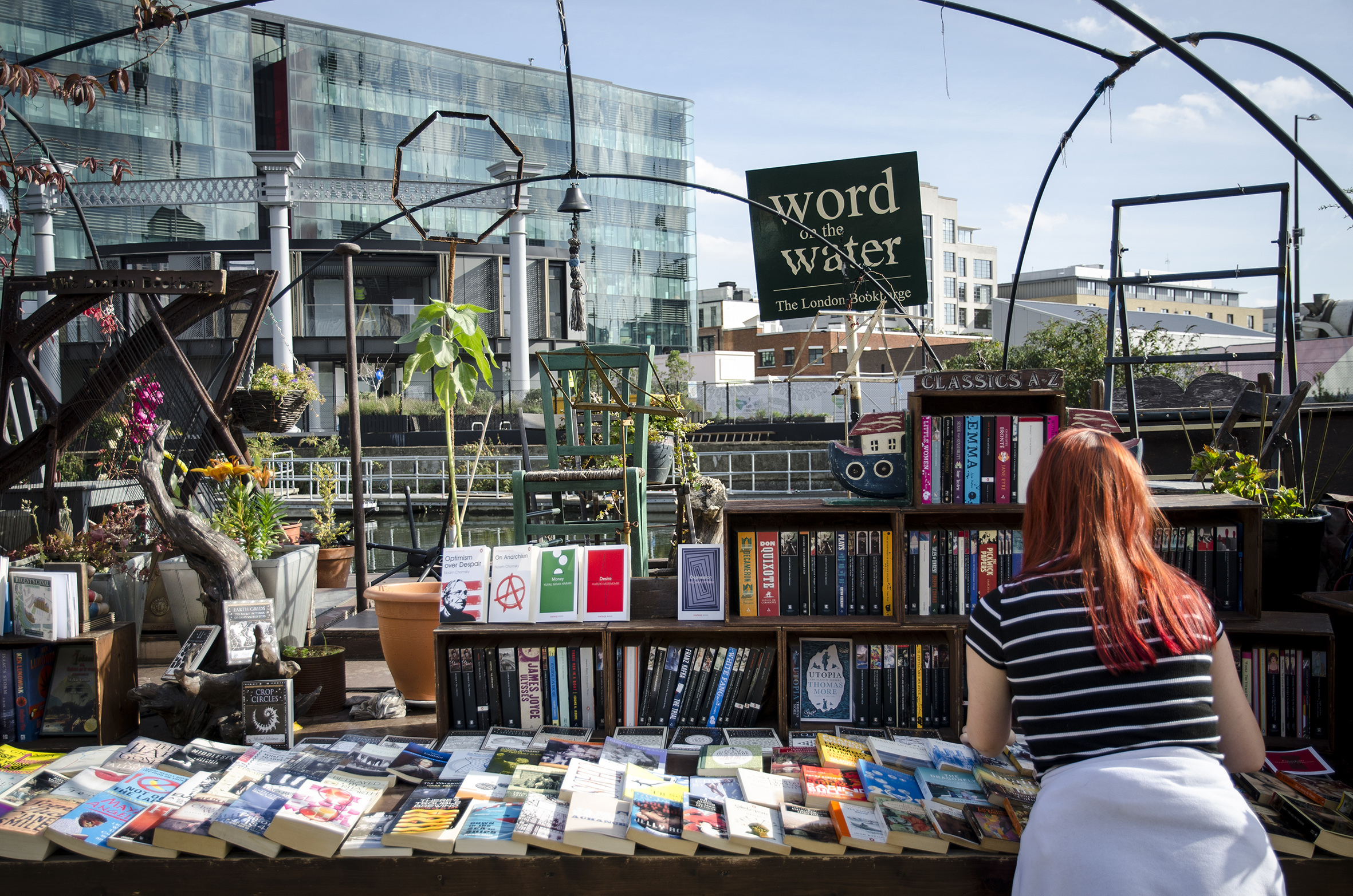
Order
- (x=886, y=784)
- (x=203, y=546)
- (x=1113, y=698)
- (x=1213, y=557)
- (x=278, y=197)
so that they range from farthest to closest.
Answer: (x=278, y=197) → (x=203, y=546) → (x=1213, y=557) → (x=886, y=784) → (x=1113, y=698)

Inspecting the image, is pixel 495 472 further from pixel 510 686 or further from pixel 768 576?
pixel 768 576

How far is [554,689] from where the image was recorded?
2.87m

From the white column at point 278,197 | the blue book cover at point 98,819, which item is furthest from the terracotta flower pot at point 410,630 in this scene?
the white column at point 278,197

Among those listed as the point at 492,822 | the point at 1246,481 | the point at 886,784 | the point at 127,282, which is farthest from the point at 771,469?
the point at 492,822

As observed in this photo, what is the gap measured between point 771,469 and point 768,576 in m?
13.2

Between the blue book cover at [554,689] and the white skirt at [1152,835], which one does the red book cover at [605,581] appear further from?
the white skirt at [1152,835]

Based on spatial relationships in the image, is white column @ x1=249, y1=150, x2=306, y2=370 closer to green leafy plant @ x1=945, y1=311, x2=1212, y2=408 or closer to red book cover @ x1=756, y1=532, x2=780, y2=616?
green leafy plant @ x1=945, y1=311, x2=1212, y2=408

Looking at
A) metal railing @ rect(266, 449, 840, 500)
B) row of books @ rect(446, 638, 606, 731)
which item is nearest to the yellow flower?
row of books @ rect(446, 638, 606, 731)

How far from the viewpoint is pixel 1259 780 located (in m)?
2.35

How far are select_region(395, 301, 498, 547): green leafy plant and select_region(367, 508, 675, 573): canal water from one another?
7.18m

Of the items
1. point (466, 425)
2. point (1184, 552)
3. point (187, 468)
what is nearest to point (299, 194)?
point (466, 425)

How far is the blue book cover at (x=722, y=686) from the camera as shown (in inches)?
111

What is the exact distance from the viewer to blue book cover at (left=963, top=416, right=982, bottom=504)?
268 cm

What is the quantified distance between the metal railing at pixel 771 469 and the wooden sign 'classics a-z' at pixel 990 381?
1150 cm
